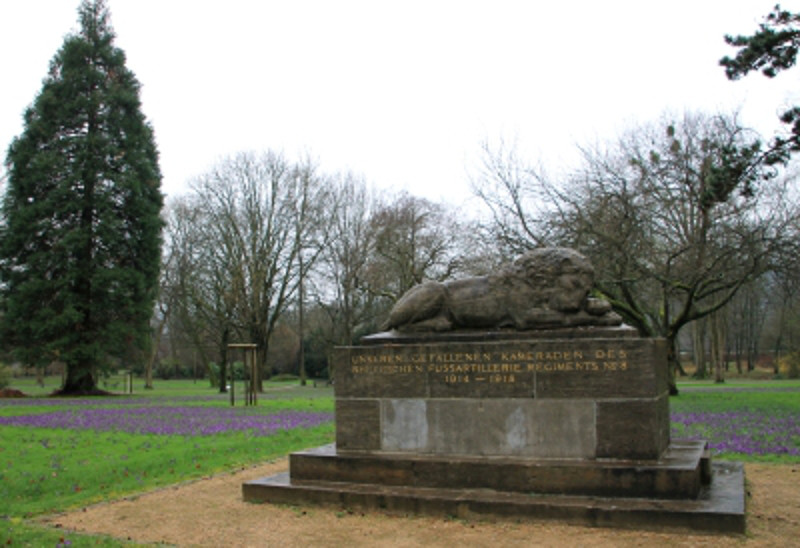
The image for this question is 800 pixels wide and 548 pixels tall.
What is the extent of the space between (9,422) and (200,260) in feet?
78.5

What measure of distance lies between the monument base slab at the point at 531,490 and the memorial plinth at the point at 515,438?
1 centimetres

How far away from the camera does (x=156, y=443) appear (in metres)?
14.0

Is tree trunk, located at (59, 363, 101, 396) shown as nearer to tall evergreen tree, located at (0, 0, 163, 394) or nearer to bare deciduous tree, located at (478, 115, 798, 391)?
tall evergreen tree, located at (0, 0, 163, 394)

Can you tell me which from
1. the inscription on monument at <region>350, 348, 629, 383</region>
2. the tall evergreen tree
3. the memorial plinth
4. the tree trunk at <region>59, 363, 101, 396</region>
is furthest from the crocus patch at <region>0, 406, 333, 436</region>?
the tall evergreen tree

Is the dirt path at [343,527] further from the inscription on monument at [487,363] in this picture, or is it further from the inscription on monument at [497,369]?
the inscription on monument at [487,363]

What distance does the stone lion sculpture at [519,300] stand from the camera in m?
8.13

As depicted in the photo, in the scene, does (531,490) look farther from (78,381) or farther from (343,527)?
(78,381)

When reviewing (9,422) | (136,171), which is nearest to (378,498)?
(9,422)

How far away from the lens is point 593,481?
726 centimetres

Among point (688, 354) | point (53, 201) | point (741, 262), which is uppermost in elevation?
point (53, 201)

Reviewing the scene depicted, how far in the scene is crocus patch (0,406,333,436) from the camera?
650 inches

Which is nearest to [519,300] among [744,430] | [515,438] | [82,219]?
[515,438]

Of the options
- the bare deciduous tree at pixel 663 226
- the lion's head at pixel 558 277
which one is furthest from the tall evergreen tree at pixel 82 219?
the lion's head at pixel 558 277

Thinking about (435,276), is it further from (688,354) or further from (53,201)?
(688,354)
